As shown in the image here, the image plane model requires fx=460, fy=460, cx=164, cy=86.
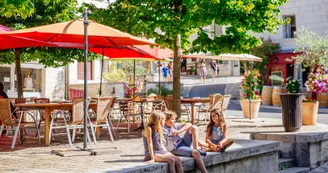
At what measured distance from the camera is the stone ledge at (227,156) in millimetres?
5735

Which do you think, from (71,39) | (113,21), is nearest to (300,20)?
(113,21)

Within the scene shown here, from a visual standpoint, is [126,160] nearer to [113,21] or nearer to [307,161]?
[307,161]

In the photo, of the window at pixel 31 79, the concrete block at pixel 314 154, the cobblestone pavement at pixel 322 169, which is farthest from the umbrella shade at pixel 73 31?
the window at pixel 31 79

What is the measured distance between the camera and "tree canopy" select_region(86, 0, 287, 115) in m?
10.7

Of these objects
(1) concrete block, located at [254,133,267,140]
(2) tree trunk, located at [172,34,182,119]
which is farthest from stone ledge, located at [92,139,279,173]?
(2) tree trunk, located at [172,34,182,119]

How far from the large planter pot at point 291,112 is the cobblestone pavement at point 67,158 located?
3.28 m

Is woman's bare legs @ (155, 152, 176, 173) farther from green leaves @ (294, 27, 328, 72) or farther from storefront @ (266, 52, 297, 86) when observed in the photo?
storefront @ (266, 52, 297, 86)

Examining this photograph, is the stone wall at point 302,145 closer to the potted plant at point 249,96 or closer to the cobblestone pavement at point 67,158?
the cobblestone pavement at point 67,158

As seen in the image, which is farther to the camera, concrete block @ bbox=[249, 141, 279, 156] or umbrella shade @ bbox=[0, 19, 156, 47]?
umbrella shade @ bbox=[0, 19, 156, 47]

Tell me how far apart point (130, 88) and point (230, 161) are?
8.49 m

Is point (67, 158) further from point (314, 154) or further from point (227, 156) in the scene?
point (314, 154)

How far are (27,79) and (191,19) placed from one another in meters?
13.1

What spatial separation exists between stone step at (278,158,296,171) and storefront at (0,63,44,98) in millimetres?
14583

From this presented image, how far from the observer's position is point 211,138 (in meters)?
7.27
